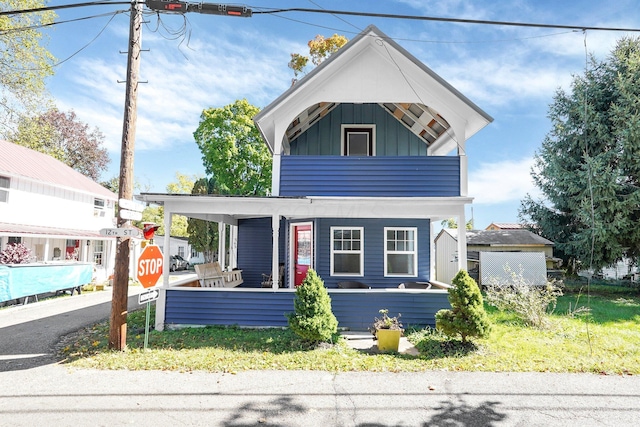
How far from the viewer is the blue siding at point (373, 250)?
1102 cm

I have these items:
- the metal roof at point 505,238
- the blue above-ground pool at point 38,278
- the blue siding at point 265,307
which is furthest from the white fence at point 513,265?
the blue above-ground pool at point 38,278

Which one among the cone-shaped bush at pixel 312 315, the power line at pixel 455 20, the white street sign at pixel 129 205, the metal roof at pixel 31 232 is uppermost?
the power line at pixel 455 20

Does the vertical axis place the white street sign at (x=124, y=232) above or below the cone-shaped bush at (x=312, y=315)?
above

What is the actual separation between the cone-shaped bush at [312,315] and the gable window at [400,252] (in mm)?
4203

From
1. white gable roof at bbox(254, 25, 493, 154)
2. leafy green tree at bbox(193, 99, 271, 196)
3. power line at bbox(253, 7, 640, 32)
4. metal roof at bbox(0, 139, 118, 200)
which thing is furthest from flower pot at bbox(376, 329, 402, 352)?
leafy green tree at bbox(193, 99, 271, 196)

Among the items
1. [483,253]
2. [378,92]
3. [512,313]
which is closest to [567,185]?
[483,253]

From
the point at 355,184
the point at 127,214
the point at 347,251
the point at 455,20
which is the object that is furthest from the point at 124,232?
the point at 455,20

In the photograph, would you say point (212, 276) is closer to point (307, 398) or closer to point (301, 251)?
point (301, 251)

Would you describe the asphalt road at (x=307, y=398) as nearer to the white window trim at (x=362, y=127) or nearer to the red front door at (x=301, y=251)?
the red front door at (x=301, y=251)

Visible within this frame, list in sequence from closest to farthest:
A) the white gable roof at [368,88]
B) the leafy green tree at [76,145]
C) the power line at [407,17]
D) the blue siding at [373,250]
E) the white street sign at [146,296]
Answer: the power line at [407,17] → the white street sign at [146,296] → the white gable roof at [368,88] → the blue siding at [373,250] → the leafy green tree at [76,145]

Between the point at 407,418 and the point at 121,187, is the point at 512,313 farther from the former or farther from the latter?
the point at 121,187

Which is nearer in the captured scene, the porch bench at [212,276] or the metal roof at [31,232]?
the porch bench at [212,276]

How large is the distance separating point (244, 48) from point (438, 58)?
6.38 meters

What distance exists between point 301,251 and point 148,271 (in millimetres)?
5731
